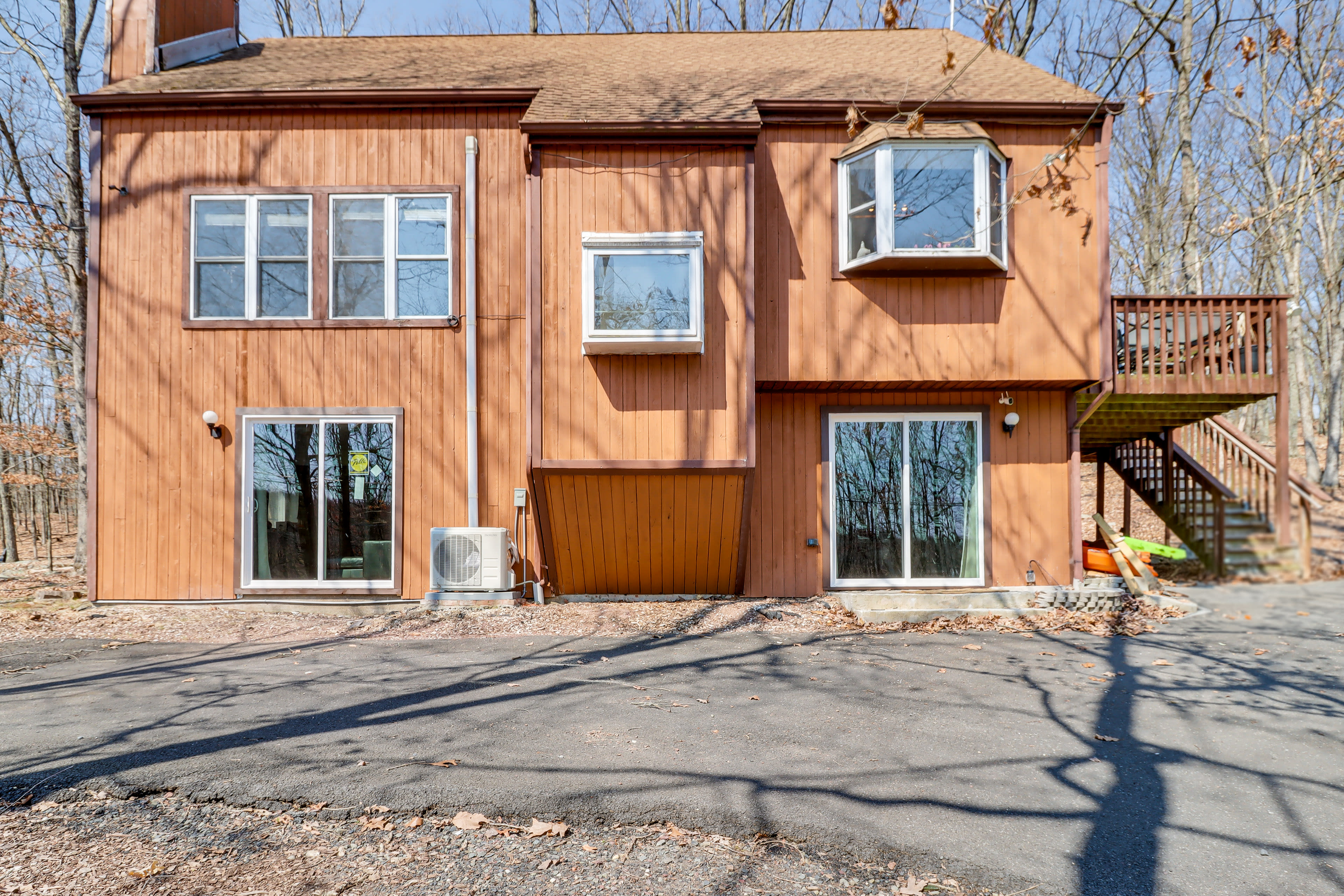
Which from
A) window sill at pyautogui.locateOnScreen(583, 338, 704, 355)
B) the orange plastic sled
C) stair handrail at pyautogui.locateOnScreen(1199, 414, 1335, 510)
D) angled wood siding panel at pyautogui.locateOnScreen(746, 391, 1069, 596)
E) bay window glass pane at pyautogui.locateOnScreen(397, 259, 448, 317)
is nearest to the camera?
window sill at pyautogui.locateOnScreen(583, 338, 704, 355)

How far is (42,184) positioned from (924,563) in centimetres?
1841

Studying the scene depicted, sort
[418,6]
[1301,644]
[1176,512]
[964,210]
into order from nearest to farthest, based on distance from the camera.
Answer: [1301,644] < [964,210] < [1176,512] < [418,6]

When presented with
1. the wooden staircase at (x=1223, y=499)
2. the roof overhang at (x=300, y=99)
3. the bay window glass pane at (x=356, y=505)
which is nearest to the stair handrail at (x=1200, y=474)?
the wooden staircase at (x=1223, y=499)

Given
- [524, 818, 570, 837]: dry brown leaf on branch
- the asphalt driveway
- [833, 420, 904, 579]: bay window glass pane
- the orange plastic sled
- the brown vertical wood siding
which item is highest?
the brown vertical wood siding

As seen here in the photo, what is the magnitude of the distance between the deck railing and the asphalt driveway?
2.97 metres

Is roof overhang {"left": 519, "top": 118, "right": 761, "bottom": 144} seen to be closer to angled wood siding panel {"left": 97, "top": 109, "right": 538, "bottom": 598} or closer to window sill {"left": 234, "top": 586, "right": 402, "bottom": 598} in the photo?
angled wood siding panel {"left": 97, "top": 109, "right": 538, "bottom": 598}

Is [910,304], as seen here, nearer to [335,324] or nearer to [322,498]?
[335,324]

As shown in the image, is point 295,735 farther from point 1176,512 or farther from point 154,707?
point 1176,512

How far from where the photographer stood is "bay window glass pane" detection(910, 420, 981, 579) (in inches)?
323

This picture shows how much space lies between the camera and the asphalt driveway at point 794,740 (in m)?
2.89

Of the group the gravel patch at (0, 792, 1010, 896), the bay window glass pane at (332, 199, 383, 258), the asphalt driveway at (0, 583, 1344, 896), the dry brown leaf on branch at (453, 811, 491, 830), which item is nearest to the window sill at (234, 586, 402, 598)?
the asphalt driveway at (0, 583, 1344, 896)

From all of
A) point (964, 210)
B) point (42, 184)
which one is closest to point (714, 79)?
point (964, 210)

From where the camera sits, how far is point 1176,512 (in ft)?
31.9

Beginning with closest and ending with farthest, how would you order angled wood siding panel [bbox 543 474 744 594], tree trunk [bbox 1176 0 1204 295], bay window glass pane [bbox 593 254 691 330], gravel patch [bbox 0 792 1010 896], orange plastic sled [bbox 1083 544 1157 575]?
gravel patch [bbox 0 792 1010 896], bay window glass pane [bbox 593 254 691 330], angled wood siding panel [bbox 543 474 744 594], orange plastic sled [bbox 1083 544 1157 575], tree trunk [bbox 1176 0 1204 295]
